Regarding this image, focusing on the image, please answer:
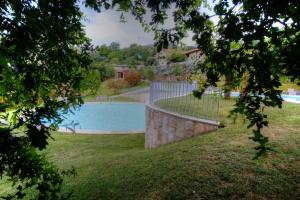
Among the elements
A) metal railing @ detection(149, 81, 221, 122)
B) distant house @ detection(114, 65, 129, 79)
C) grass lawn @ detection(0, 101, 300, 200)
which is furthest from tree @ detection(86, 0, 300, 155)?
distant house @ detection(114, 65, 129, 79)

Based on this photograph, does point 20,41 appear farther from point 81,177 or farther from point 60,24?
point 81,177

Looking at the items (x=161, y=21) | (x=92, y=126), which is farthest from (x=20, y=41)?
(x=92, y=126)

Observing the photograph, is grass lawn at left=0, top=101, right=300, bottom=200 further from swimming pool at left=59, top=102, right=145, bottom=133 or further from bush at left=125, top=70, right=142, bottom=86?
bush at left=125, top=70, right=142, bottom=86

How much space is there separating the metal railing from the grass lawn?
3.44 ft

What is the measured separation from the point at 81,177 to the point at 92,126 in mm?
15436

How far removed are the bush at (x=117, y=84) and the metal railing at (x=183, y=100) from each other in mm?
29728

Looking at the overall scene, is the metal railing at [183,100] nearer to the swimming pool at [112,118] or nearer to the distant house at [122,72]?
the swimming pool at [112,118]

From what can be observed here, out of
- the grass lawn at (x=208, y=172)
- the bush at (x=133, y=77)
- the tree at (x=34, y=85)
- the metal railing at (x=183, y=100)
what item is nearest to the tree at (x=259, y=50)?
the tree at (x=34, y=85)

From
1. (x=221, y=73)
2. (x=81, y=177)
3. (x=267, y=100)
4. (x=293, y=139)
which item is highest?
(x=221, y=73)

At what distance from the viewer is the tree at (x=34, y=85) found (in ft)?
7.07

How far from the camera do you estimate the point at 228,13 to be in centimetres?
242

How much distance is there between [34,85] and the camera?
246 cm

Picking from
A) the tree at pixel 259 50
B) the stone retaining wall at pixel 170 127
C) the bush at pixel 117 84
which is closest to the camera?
the tree at pixel 259 50

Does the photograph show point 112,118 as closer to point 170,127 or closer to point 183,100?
point 183,100
